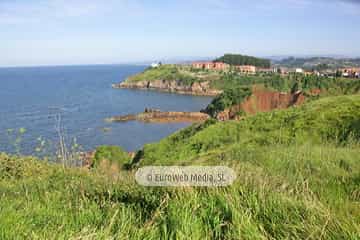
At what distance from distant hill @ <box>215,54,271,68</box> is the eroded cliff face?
89.6m

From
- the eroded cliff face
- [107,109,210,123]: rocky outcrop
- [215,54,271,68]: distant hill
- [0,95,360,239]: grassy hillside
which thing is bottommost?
[107,109,210,123]: rocky outcrop

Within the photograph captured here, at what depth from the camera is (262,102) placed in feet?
240

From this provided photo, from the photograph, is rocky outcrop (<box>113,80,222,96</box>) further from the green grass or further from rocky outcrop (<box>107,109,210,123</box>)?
rocky outcrop (<box>107,109,210,123</box>)

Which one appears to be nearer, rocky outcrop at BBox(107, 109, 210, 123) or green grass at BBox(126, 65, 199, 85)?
rocky outcrop at BBox(107, 109, 210, 123)

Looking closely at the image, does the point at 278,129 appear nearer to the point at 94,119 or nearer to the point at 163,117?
the point at 94,119

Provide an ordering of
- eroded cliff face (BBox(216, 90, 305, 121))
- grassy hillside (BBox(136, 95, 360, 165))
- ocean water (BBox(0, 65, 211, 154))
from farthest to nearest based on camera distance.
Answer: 1. eroded cliff face (BBox(216, 90, 305, 121))
2. ocean water (BBox(0, 65, 211, 154))
3. grassy hillside (BBox(136, 95, 360, 165))

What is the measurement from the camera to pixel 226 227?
2590 millimetres

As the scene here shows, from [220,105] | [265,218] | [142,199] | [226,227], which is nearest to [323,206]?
[265,218]

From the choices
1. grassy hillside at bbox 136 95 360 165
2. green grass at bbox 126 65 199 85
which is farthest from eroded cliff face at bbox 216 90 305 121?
grassy hillside at bbox 136 95 360 165

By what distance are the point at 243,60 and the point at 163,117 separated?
103 metres

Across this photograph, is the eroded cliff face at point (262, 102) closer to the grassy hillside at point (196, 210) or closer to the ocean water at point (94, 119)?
the ocean water at point (94, 119)

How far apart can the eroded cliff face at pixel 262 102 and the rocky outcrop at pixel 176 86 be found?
113 ft

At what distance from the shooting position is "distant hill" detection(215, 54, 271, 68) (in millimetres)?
161625

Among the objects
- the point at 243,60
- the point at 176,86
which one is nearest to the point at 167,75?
the point at 176,86
